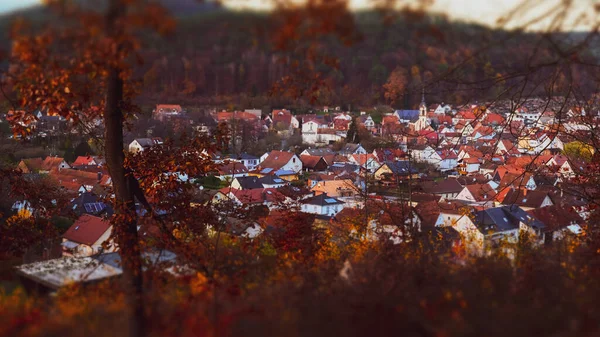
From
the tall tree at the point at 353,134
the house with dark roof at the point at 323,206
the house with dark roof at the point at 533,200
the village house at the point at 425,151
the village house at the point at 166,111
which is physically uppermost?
the village house at the point at 166,111

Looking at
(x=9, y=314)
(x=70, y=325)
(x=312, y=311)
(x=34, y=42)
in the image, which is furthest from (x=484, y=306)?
(x=34, y=42)

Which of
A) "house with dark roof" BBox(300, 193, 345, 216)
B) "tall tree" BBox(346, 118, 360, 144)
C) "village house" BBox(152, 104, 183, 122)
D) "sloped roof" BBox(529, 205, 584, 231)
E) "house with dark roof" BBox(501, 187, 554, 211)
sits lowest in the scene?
"house with dark roof" BBox(300, 193, 345, 216)

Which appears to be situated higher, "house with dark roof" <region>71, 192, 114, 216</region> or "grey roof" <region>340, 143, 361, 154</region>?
"grey roof" <region>340, 143, 361, 154</region>

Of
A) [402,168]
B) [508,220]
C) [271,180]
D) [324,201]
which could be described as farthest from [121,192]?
[271,180]

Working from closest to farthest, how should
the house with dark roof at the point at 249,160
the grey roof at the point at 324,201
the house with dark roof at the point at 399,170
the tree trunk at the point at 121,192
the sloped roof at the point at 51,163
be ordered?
the tree trunk at the point at 121,192, the house with dark roof at the point at 399,170, the grey roof at the point at 324,201, the sloped roof at the point at 51,163, the house with dark roof at the point at 249,160

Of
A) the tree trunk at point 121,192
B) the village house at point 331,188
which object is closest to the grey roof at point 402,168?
the village house at point 331,188

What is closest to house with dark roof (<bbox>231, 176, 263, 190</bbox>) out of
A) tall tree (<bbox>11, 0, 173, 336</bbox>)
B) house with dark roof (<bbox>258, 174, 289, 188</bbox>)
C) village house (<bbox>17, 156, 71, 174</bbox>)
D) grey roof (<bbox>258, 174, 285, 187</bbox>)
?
house with dark roof (<bbox>258, 174, 289, 188</bbox>)

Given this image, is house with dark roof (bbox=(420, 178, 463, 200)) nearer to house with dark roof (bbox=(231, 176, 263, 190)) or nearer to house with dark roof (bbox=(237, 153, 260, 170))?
house with dark roof (bbox=(231, 176, 263, 190))

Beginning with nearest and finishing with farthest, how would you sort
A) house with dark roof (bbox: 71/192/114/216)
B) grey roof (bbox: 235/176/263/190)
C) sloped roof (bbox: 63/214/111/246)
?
sloped roof (bbox: 63/214/111/246), house with dark roof (bbox: 71/192/114/216), grey roof (bbox: 235/176/263/190)

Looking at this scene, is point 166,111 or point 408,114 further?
point 408,114

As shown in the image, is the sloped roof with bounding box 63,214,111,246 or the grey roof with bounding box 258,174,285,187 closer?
the sloped roof with bounding box 63,214,111,246

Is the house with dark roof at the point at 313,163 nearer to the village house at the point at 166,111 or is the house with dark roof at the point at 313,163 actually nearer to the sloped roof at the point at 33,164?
the village house at the point at 166,111

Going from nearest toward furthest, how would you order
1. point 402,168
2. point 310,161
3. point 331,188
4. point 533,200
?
1. point 402,168
2. point 533,200
3. point 331,188
4. point 310,161

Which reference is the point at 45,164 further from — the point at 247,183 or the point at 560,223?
the point at 560,223
